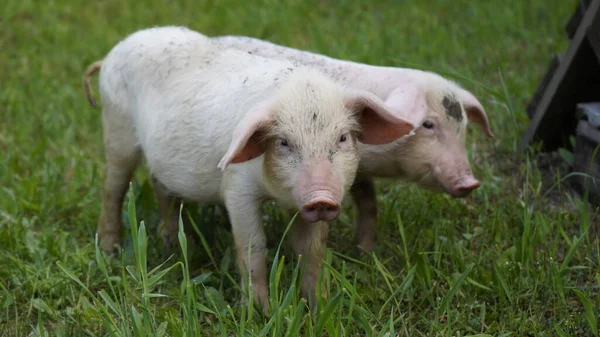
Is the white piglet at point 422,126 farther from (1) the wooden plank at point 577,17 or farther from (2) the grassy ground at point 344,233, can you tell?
(1) the wooden plank at point 577,17

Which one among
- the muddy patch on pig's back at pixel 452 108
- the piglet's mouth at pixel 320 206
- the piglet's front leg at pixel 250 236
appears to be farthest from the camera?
the muddy patch on pig's back at pixel 452 108

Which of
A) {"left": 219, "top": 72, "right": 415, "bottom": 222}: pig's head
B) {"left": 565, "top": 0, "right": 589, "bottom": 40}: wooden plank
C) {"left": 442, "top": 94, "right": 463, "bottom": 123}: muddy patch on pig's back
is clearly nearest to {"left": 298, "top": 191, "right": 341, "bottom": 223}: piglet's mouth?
{"left": 219, "top": 72, "right": 415, "bottom": 222}: pig's head

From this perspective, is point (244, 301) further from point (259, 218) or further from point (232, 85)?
point (232, 85)

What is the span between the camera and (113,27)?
7539 millimetres

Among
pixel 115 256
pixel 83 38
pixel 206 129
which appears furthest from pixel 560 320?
pixel 83 38

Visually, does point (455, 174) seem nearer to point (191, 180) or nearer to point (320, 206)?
point (320, 206)

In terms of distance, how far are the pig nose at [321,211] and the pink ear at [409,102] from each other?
678 millimetres

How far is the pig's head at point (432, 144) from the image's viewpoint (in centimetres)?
367

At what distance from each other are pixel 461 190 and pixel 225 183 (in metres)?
0.98

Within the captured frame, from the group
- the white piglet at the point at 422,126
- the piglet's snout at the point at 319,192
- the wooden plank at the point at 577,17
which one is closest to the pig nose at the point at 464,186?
the white piglet at the point at 422,126

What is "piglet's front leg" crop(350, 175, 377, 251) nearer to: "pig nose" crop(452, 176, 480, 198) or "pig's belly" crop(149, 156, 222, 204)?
"pig nose" crop(452, 176, 480, 198)

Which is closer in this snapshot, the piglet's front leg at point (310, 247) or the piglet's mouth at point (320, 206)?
the piglet's mouth at point (320, 206)

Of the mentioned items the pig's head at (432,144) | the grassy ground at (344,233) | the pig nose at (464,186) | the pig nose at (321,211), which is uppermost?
the pig nose at (321,211)

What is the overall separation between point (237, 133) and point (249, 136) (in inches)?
3.0
